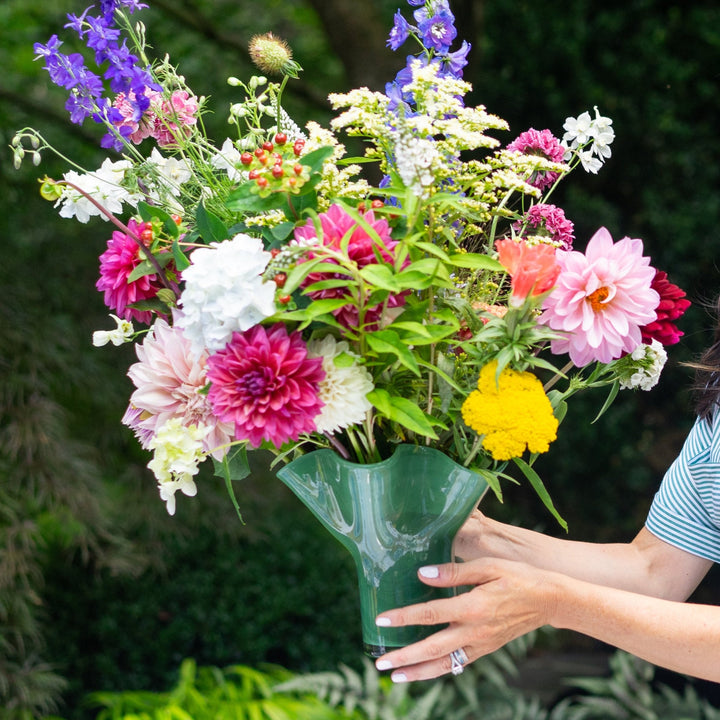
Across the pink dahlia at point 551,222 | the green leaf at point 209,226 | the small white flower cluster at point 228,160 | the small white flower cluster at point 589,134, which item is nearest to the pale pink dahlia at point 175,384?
the green leaf at point 209,226

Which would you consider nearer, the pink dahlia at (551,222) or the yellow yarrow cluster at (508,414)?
the yellow yarrow cluster at (508,414)

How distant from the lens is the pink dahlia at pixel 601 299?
2.84 ft

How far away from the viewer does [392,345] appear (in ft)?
2.64

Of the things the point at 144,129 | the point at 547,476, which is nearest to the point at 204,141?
the point at 144,129

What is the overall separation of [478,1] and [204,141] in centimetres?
249

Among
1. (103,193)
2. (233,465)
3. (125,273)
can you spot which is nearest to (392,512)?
(233,465)

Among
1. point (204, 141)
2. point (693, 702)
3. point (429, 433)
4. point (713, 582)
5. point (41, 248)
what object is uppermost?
point (41, 248)

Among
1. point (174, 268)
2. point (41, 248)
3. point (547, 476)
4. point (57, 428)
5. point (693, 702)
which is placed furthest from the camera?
point (547, 476)

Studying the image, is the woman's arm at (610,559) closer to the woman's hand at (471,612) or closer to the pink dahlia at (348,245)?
the woman's hand at (471,612)

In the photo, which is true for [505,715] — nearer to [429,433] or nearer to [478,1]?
[429,433]

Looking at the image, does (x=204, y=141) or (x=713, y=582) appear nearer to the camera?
(x=204, y=141)

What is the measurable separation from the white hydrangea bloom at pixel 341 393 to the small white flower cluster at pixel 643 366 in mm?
330

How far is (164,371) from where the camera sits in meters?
0.88

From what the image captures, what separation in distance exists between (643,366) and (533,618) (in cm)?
34
